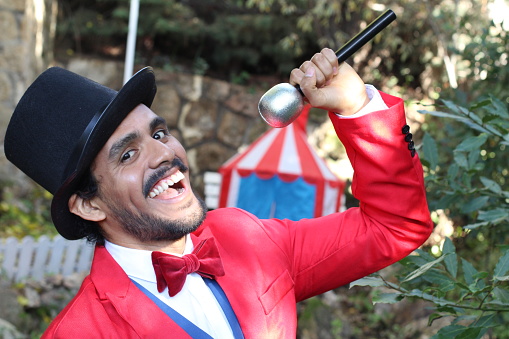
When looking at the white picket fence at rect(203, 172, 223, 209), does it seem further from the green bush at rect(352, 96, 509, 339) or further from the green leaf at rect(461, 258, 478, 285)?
the green leaf at rect(461, 258, 478, 285)

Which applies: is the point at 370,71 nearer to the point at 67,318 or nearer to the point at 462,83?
the point at 462,83

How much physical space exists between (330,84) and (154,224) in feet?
1.94

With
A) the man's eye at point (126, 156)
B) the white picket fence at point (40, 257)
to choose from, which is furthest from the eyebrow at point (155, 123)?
the white picket fence at point (40, 257)

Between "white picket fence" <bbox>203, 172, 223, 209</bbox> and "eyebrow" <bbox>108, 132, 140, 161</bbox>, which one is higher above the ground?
"eyebrow" <bbox>108, 132, 140, 161</bbox>

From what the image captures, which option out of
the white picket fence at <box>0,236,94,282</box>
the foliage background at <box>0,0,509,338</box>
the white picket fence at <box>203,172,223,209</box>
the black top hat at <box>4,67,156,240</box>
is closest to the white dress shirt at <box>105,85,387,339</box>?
the black top hat at <box>4,67,156,240</box>

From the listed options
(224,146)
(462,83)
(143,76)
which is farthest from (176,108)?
(143,76)

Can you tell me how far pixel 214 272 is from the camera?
1687 mm

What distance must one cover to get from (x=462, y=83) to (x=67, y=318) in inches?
234

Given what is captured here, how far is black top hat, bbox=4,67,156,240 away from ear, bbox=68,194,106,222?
0.02 m

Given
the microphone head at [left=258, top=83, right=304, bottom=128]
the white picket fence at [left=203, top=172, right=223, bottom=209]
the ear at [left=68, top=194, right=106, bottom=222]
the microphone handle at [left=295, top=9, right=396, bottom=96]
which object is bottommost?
the white picket fence at [left=203, top=172, right=223, bottom=209]

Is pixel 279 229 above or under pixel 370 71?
above

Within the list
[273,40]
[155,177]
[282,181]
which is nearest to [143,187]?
[155,177]

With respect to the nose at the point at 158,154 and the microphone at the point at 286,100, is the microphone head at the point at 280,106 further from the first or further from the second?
the nose at the point at 158,154

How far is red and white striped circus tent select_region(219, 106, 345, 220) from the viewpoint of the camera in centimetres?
491
